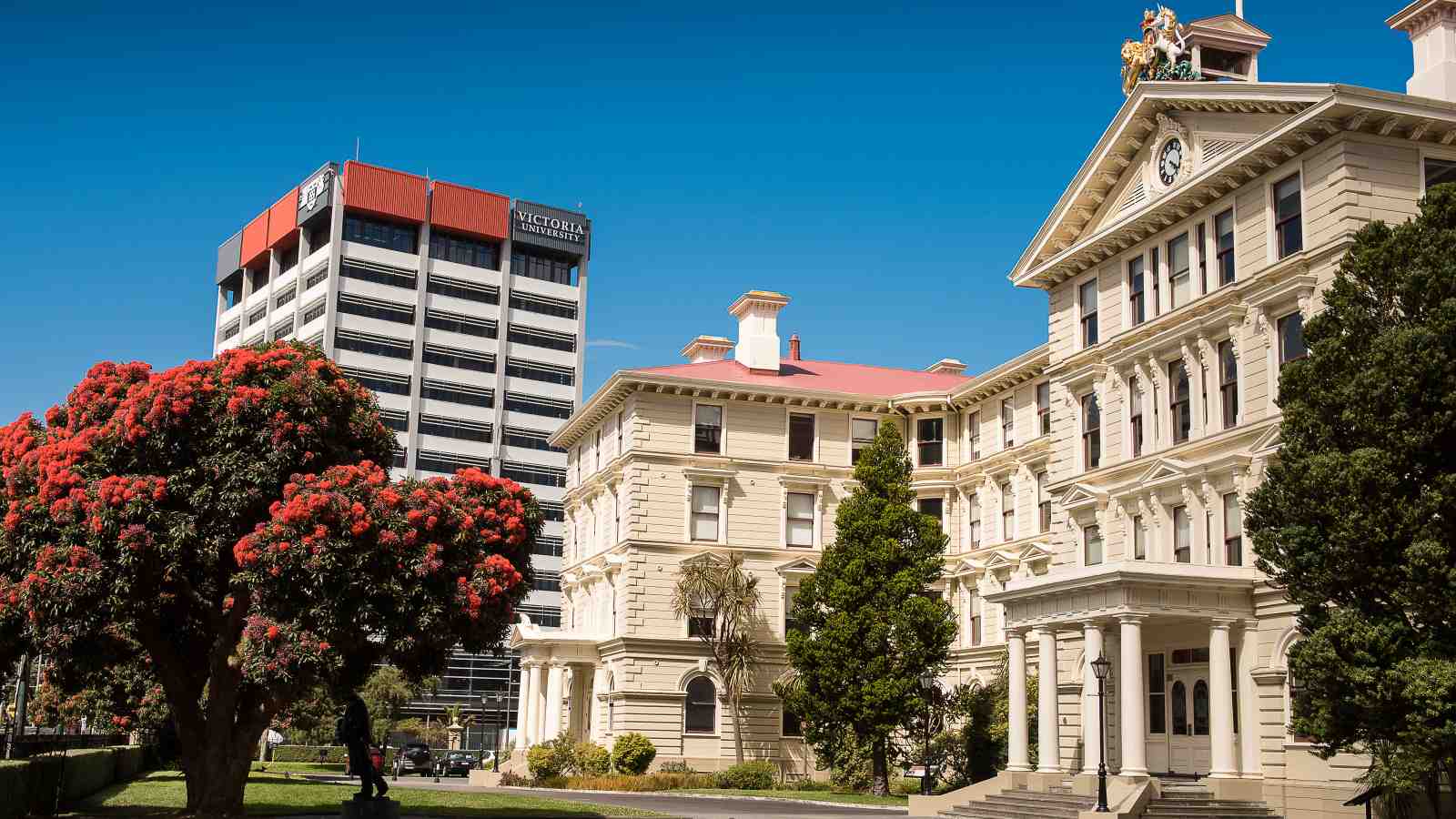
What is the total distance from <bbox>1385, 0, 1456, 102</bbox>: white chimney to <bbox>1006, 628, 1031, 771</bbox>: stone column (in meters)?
15.4

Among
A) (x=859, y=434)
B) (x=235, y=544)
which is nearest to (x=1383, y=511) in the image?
(x=235, y=544)

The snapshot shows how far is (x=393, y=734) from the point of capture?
94438 mm

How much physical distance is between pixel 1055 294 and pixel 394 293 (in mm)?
84786

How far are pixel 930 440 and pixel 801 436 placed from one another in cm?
508

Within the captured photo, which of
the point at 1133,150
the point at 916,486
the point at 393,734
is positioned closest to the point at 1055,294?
the point at 1133,150

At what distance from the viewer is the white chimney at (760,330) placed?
5766 centimetres

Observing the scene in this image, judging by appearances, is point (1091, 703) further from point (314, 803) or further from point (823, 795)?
point (314, 803)

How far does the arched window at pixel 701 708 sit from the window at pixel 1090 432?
2021cm

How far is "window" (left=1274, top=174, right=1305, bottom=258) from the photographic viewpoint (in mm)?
30328

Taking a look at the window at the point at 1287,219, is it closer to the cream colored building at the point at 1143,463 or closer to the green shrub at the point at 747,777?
the cream colored building at the point at 1143,463

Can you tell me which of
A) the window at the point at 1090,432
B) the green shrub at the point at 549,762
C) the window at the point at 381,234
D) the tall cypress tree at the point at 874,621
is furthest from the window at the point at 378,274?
the window at the point at 1090,432

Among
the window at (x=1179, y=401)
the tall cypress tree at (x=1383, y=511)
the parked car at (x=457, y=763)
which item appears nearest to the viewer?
the tall cypress tree at (x=1383, y=511)

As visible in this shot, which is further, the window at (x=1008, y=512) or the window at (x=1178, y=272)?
the window at (x=1008, y=512)

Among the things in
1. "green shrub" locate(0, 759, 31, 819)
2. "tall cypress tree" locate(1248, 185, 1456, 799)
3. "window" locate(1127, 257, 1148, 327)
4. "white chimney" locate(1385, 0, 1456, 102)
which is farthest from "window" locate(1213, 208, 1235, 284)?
"green shrub" locate(0, 759, 31, 819)
